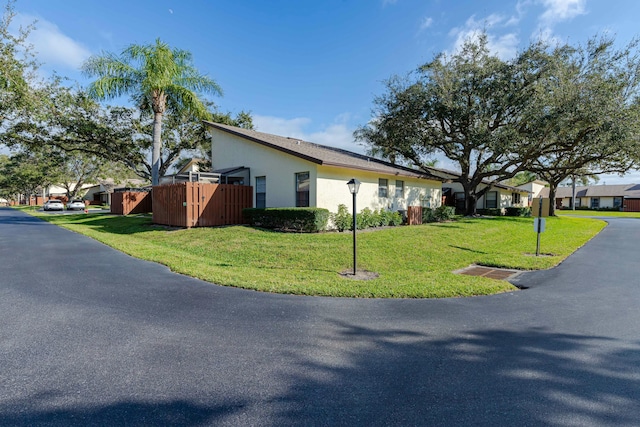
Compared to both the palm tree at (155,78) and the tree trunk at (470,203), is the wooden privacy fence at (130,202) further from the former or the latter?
the tree trunk at (470,203)

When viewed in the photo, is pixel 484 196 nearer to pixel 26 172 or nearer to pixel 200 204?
pixel 200 204

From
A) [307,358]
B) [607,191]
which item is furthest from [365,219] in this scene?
[607,191]

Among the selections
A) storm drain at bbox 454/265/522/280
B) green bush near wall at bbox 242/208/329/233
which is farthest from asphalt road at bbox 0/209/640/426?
green bush near wall at bbox 242/208/329/233

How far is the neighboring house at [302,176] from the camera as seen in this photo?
1323cm

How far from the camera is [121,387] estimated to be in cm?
268

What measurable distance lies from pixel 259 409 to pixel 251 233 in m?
9.46

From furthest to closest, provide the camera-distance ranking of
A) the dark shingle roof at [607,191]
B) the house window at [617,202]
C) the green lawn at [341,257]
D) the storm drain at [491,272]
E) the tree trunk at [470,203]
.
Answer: the house window at [617,202] < the dark shingle roof at [607,191] < the tree trunk at [470,203] < the storm drain at [491,272] < the green lawn at [341,257]

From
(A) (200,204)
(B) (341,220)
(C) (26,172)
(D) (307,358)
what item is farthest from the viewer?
(C) (26,172)

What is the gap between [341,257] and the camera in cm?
872

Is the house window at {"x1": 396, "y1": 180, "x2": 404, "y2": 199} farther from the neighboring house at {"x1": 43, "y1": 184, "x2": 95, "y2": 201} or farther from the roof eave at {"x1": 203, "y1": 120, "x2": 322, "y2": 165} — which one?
the neighboring house at {"x1": 43, "y1": 184, "x2": 95, "y2": 201}

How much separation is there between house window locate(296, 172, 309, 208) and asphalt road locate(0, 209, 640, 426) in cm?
799

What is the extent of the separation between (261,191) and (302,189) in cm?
272

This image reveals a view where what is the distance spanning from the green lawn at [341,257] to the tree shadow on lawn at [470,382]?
206 cm

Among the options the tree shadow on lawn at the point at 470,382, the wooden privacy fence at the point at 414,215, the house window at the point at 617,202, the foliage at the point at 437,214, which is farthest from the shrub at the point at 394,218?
the house window at the point at 617,202
